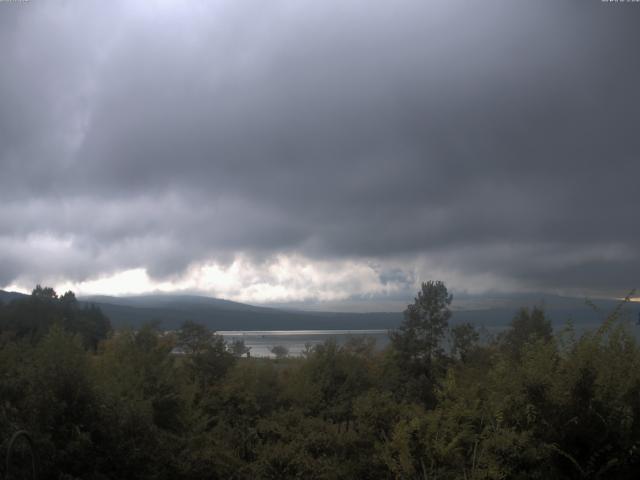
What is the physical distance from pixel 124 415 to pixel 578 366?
855 cm

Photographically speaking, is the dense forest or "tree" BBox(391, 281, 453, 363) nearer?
the dense forest

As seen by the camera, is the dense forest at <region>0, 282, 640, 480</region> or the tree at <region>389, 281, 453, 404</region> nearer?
the dense forest at <region>0, 282, 640, 480</region>

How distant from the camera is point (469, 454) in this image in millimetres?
10008

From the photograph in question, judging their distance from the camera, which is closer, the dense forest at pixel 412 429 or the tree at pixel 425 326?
the dense forest at pixel 412 429

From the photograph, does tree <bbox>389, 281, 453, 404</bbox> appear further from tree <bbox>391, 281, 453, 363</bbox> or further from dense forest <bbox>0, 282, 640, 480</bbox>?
dense forest <bbox>0, 282, 640, 480</bbox>

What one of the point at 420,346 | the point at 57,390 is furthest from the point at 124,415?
the point at 420,346

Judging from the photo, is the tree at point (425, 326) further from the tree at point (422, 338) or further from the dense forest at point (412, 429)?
the dense forest at point (412, 429)

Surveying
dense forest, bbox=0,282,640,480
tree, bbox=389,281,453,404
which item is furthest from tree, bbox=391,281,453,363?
dense forest, bbox=0,282,640,480

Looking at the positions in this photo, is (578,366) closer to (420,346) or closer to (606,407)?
(606,407)

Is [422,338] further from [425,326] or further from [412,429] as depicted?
[412,429]

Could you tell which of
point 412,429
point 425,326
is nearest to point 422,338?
point 425,326

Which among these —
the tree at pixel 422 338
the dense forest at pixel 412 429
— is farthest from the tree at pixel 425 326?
the dense forest at pixel 412 429

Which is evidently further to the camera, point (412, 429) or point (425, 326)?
point (425, 326)

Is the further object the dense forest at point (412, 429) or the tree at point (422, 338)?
the tree at point (422, 338)
